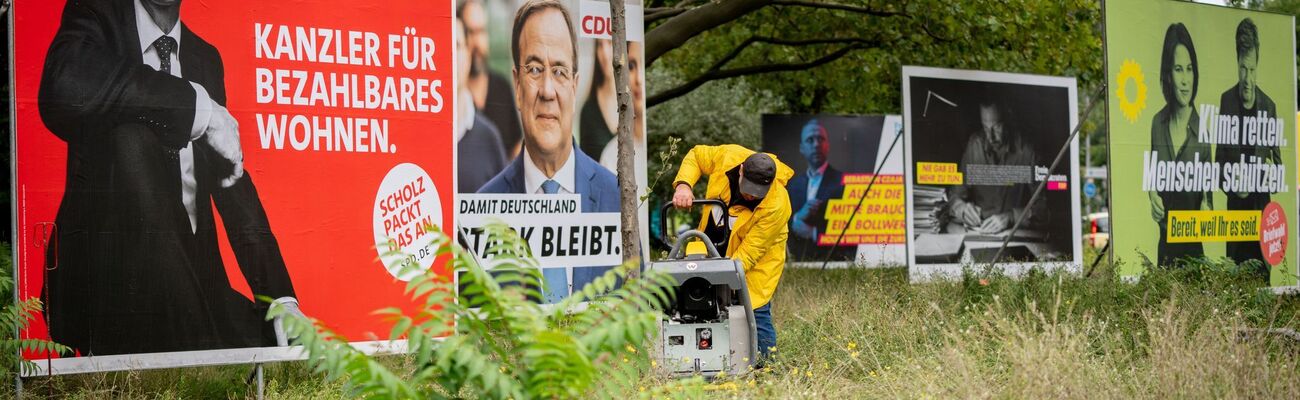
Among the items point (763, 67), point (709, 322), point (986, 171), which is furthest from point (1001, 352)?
point (763, 67)

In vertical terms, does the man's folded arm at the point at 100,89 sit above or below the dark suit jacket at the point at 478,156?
above

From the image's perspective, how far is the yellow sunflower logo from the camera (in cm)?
1165

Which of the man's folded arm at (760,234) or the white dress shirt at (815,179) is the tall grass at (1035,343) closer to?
the man's folded arm at (760,234)

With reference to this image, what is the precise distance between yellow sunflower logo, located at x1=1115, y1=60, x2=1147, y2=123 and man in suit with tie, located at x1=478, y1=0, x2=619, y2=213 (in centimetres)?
517

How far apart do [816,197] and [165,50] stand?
13446 mm

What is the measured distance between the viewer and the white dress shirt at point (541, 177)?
9.26 metres

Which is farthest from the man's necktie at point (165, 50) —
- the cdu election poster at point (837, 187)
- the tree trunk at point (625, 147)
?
the cdu election poster at point (837, 187)

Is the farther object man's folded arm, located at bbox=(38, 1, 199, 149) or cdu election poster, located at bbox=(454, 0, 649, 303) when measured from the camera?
cdu election poster, located at bbox=(454, 0, 649, 303)

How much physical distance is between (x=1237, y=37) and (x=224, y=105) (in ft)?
33.4

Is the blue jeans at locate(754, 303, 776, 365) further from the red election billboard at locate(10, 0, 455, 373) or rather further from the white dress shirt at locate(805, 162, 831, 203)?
the white dress shirt at locate(805, 162, 831, 203)

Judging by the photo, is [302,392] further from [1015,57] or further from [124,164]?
[1015,57]

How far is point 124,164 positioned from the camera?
6.36 meters

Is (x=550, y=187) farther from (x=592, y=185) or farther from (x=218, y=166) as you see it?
(x=218, y=166)

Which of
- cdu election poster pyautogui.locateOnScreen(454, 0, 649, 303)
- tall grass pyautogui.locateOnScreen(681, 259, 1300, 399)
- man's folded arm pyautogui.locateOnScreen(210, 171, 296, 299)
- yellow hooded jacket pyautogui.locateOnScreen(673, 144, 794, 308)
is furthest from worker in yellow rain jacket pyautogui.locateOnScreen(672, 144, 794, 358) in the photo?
man's folded arm pyautogui.locateOnScreen(210, 171, 296, 299)
